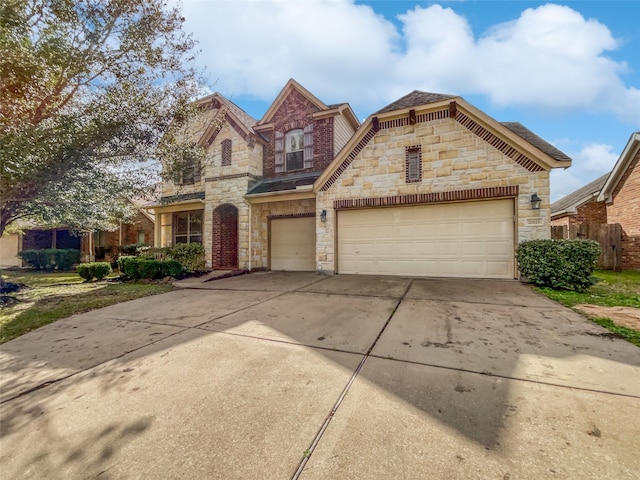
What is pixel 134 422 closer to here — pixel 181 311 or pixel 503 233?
pixel 181 311

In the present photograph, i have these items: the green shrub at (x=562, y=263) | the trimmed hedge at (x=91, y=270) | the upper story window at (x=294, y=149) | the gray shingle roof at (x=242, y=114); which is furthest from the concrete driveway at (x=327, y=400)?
the gray shingle roof at (x=242, y=114)

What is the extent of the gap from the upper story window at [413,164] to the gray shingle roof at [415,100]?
4.63ft

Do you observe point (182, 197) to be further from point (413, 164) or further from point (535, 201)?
point (535, 201)

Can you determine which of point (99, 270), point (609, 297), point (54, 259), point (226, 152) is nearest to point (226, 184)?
point (226, 152)

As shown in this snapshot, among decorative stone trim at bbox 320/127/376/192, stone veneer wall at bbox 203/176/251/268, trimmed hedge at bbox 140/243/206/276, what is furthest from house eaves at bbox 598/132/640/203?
trimmed hedge at bbox 140/243/206/276

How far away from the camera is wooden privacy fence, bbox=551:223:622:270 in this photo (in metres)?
10.8

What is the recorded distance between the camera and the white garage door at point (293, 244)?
474 inches

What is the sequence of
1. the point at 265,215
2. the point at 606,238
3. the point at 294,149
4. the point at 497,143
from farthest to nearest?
the point at 294,149
the point at 265,215
the point at 606,238
the point at 497,143

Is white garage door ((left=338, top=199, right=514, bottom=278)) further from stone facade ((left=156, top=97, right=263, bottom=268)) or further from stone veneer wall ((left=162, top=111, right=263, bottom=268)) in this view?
stone facade ((left=156, top=97, right=263, bottom=268))

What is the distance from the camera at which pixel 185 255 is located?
1258cm

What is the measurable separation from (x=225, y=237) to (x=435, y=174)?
8969 millimetres

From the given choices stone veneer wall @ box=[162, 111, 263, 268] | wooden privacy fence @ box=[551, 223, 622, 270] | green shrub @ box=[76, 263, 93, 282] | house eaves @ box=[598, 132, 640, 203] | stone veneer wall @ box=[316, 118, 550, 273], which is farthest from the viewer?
stone veneer wall @ box=[162, 111, 263, 268]

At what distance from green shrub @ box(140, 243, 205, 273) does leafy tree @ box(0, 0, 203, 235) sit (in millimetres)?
3283

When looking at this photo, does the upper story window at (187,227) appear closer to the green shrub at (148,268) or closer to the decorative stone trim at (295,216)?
the green shrub at (148,268)
